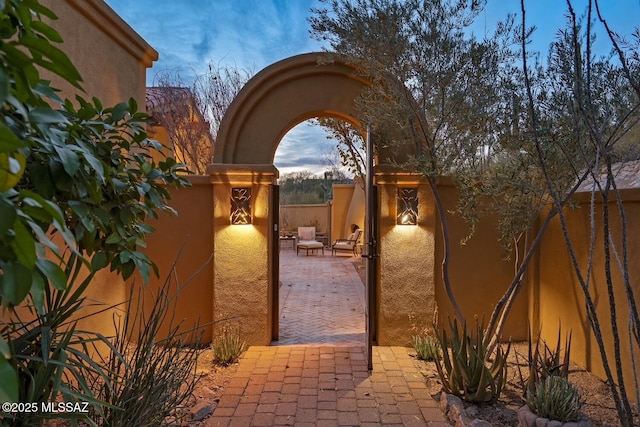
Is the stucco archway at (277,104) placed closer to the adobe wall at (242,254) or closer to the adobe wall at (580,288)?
the adobe wall at (242,254)

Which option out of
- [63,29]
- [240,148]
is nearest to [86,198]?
[63,29]

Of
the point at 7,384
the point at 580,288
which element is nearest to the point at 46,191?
the point at 7,384

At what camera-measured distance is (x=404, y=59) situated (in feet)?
13.5

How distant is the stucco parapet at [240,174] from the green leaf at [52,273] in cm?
420

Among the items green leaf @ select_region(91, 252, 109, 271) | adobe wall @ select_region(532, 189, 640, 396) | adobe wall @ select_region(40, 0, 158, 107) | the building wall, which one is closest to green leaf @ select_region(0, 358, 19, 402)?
green leaf @ select_region(91, 252, 109, 271)

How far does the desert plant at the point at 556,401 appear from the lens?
292cm

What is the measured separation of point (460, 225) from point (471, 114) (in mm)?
1755

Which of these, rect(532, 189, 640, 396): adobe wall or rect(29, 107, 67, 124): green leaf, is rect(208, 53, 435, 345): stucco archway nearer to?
rect(532, 189, 640, 396): adobe wall

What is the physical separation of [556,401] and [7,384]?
349 centimetres

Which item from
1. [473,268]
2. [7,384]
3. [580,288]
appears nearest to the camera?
[7,384]

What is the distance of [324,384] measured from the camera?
4148mm

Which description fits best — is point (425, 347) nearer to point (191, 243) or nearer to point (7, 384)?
point (191, 243)

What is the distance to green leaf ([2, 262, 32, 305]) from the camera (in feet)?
3.04

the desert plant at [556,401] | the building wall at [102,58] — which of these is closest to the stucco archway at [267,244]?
the building wall at [102,58]
